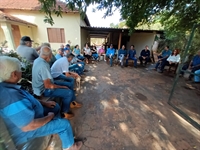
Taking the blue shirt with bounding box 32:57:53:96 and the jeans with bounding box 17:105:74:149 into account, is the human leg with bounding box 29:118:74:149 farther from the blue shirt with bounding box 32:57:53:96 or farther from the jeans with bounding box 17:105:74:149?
the blue shirt with bounding box 32:57:53:96

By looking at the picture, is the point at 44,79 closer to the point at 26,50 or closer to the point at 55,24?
the point at 26,50

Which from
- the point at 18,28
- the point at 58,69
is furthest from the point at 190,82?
the point at 18,28

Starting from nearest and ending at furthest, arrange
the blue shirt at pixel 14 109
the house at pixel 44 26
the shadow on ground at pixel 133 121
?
the blue shirt at pixel 14 109 → the shadow on ground at pixel 133 121 → the house at pixel 44 26

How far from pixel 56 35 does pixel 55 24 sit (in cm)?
75

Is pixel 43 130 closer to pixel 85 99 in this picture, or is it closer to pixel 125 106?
pixel 85 99

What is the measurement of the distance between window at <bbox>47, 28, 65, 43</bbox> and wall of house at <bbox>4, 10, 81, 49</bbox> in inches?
8.5

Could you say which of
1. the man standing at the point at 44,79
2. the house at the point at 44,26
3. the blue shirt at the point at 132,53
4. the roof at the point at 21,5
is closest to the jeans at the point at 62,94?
the man standing at the point at 44,79

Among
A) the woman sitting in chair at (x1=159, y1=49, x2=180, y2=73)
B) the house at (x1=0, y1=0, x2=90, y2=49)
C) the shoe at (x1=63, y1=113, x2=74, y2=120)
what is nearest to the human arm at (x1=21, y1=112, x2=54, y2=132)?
the shoe at (x1=63, y1=113, x2=74, y2=120)

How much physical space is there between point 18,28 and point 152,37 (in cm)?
1014

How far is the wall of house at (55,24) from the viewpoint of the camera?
7273mm

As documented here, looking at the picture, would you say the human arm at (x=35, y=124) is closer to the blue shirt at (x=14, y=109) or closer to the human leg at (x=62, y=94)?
the blue shirt at (x=14, y=109)

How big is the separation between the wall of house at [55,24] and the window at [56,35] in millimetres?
215

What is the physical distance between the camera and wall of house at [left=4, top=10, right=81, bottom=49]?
286 inches

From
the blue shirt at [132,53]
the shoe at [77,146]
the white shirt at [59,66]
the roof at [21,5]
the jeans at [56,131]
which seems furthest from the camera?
the roof at [21,5]
